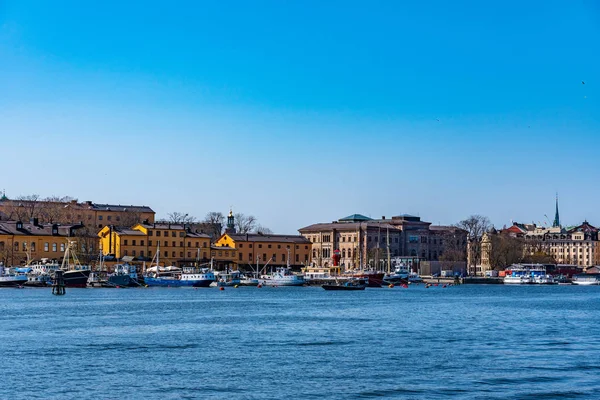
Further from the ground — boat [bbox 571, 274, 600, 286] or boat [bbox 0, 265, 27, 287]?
boat [bbox 0, 265, 27, 287]

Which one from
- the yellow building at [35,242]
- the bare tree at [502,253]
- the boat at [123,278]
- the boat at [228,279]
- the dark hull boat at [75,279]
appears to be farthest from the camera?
the bare tree at [502,253]

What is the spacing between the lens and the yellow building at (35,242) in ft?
424

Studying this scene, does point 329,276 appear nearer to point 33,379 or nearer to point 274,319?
point 274,319

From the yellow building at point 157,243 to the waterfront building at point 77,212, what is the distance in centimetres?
1528

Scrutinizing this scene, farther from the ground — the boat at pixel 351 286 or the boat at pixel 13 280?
the boat at pixel 13 280

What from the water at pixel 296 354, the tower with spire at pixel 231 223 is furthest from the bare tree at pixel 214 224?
the water at pixel 296 354

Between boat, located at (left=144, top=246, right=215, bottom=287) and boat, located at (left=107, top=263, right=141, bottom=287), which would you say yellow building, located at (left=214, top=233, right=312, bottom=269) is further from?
boat, located at (left=107, top=263, right=141, bottom=287)

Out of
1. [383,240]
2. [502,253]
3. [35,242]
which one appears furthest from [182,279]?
[502,253]

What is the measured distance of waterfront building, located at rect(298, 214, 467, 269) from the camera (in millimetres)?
176000

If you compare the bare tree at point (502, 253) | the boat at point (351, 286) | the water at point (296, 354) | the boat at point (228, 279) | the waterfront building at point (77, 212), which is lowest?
the water at point (296, 354)

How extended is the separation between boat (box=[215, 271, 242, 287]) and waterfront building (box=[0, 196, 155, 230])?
115ft

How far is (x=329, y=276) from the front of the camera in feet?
433

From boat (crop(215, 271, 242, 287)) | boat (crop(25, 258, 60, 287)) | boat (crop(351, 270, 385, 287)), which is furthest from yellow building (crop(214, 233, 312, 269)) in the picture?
boat (crop(25, 258, 60, 287))

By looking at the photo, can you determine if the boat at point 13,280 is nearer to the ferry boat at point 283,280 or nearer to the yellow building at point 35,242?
the yellow building at point 35,242
